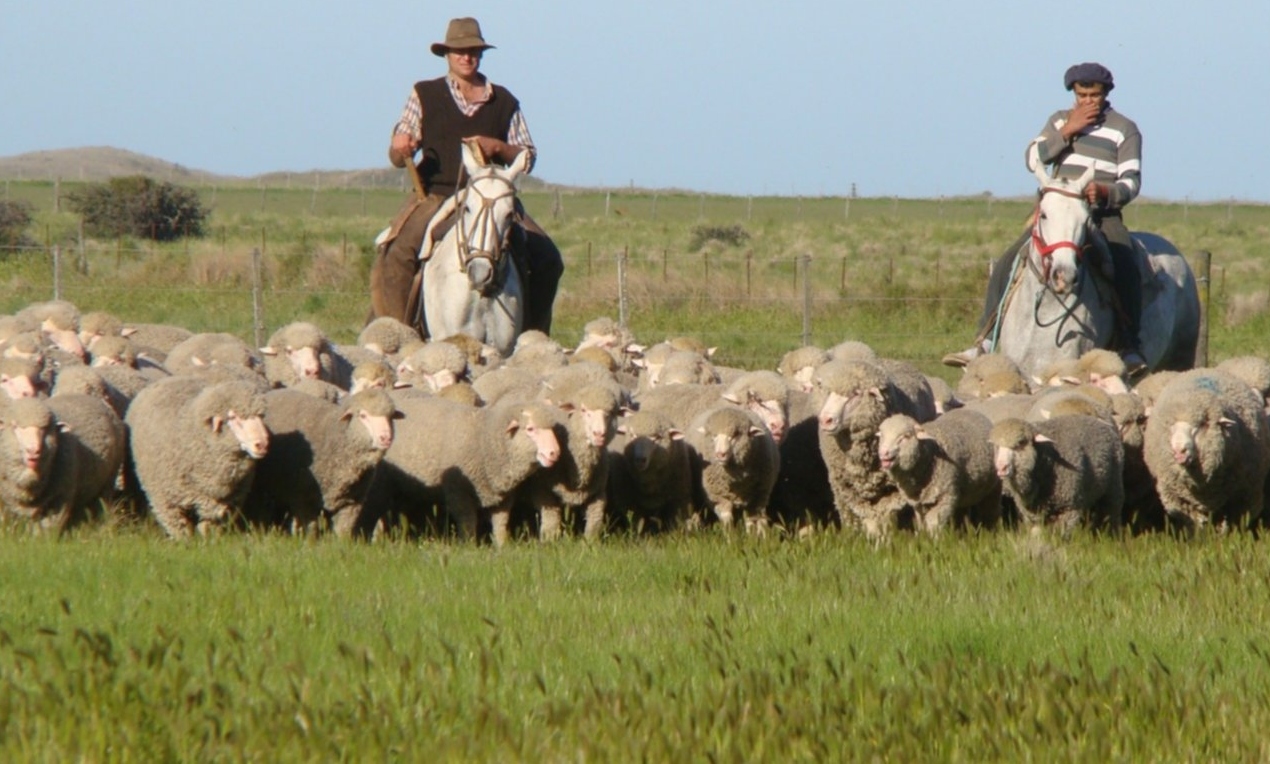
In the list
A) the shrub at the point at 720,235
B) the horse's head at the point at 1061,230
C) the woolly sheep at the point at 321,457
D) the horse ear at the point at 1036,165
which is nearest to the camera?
the woolly sheep at the point at 321,457

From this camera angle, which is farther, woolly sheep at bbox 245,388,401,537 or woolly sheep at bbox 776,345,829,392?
woolly sheep at bbox 776,345,829,392

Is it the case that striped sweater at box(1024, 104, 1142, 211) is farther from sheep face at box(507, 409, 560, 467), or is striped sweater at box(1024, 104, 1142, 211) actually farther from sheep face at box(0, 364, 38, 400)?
sheep face at box(0, 364, 38, 400)

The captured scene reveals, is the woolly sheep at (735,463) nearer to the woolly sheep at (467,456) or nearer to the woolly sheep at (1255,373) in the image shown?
the woolly sheep at (467,456)

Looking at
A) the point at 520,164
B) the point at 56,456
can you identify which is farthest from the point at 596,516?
the point at 520,164

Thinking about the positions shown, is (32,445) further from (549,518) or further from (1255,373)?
(1255,373)

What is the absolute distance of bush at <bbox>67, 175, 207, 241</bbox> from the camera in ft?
140

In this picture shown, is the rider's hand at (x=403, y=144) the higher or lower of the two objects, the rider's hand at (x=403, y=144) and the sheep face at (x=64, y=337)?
the higher

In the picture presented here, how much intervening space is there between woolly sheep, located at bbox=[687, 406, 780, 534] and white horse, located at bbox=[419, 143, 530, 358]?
3.69 m

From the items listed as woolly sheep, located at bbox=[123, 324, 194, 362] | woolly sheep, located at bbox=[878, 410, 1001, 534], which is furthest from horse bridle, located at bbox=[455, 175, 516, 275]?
woolly sheep, located at bbox=[878, 410, 1001, 534]

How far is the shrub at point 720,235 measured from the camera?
149 ft

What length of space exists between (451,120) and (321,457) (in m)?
5.73

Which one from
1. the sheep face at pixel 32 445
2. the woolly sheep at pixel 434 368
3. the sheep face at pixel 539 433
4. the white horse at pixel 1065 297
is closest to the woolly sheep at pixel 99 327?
the woolly sheep at pixel 434 368

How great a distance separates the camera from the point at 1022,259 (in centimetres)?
1264

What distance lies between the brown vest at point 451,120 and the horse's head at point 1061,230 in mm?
4416
